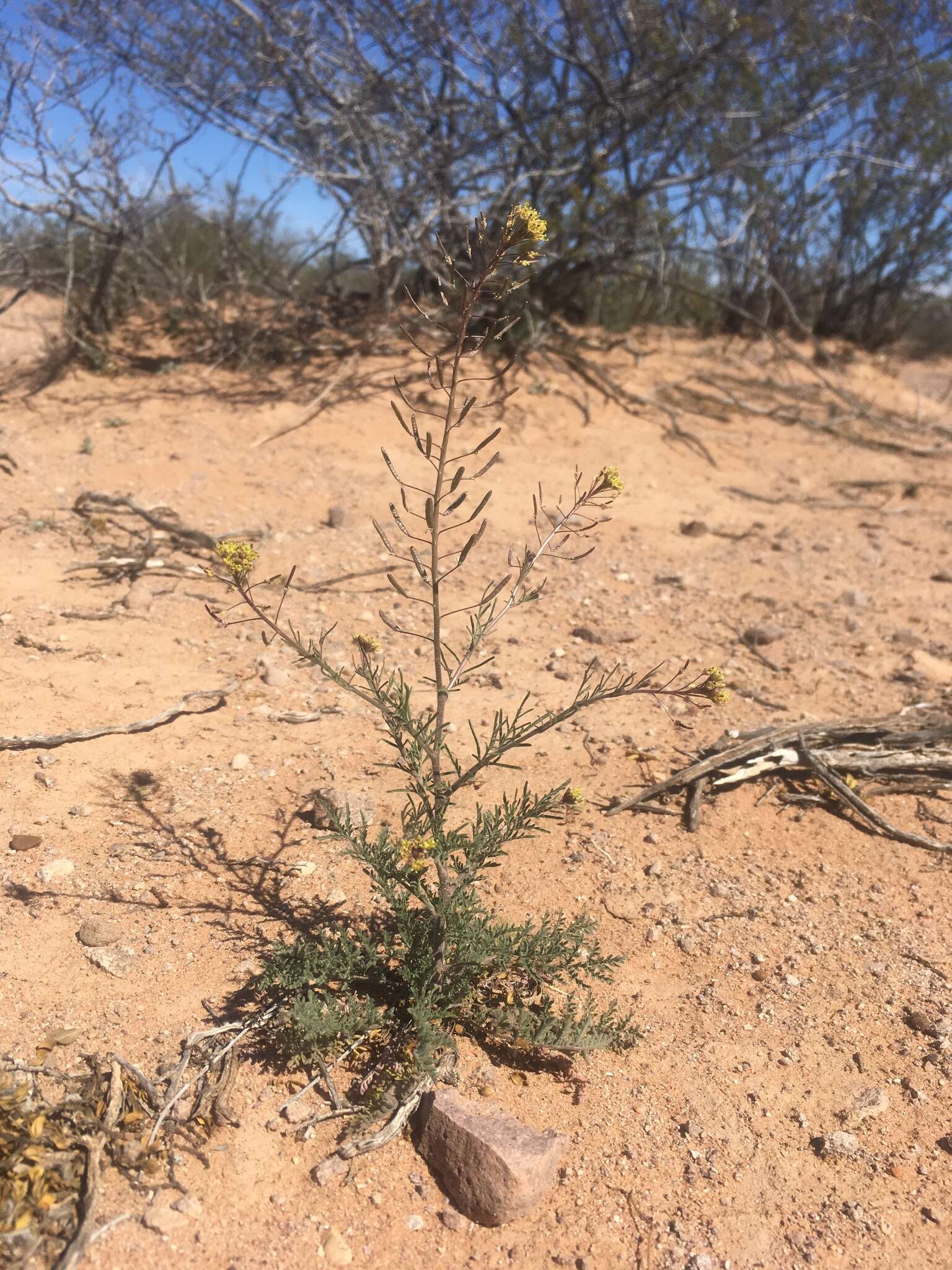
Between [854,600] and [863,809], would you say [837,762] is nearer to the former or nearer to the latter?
[863,809]

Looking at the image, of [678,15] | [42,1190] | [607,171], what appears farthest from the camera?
[607,171]

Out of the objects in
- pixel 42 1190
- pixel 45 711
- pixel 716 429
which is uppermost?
pixel 716 429

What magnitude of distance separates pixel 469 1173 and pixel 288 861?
94 cm

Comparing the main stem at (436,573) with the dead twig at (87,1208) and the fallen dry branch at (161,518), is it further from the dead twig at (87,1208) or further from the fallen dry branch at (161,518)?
the fallen dry branch at (161,518)

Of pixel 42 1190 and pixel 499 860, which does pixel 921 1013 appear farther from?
pixel 42 1190

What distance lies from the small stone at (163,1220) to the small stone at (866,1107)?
4.14 feet

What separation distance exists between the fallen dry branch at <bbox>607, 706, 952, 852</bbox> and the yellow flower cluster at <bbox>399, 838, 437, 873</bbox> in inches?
38.9

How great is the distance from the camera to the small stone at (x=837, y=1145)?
177 centimetres

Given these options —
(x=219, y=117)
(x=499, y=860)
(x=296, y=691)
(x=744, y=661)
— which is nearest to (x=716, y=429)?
(x=744, y=661)

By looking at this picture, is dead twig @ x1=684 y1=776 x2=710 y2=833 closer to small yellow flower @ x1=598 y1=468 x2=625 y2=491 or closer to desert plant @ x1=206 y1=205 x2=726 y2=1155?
desert plant @ x1=206 y1=205 x2=726 y2=1155

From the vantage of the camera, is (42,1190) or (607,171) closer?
(42,1190)

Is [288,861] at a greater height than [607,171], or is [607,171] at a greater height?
[607,171]

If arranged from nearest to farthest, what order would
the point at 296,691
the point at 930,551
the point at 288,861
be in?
the point at 288,861, the point at 296,691, the point at 930,551

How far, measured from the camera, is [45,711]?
9.24ft
